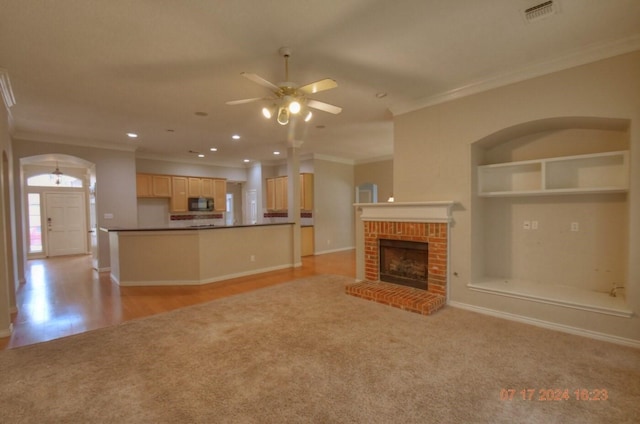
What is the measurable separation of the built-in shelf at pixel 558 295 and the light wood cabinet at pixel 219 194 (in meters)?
7.26

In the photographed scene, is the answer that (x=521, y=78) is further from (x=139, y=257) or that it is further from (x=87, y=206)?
(x=87, y=206)

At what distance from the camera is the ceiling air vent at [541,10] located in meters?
2.18

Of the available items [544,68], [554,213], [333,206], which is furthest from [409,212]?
[333,206]

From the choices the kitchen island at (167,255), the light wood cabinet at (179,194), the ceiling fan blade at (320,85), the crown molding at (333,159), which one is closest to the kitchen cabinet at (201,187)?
the light wood cabinet at (179,194)

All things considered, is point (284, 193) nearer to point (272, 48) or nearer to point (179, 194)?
point (179, 194)

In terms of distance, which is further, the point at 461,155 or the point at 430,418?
the point at 461,155

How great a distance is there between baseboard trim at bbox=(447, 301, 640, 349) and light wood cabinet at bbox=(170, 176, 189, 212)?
7.15m

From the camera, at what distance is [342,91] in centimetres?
369

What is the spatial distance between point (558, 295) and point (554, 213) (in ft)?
3.26

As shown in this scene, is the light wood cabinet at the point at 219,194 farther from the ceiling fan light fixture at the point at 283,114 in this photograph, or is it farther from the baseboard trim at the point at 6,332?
the ceiling fan light fixture at the point at 283,114

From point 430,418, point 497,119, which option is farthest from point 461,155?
point 430,418

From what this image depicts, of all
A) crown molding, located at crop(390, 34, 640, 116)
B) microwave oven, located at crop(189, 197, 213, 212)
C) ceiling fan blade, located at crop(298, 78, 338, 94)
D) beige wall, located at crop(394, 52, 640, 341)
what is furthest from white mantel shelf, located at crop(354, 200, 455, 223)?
Result: microwave oven, located at crop(189, 197, 213, 212)

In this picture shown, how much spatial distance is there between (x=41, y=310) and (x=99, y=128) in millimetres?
3099

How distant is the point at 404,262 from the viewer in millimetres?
4355
